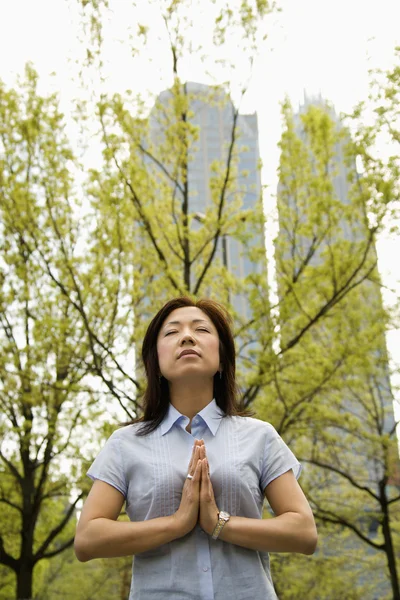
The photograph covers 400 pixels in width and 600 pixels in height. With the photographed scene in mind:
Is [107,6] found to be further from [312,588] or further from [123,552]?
[312,588]

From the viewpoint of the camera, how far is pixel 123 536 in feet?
5.03

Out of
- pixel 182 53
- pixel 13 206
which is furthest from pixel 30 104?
pixel 182 53

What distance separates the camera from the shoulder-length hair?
1.94 metres

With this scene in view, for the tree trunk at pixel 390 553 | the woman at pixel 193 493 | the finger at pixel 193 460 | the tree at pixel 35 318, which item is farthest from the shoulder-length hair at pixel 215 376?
the tree trunk at pixel 390 553

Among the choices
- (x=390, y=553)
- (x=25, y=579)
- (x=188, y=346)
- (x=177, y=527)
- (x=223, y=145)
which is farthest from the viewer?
(x=390, y=553)

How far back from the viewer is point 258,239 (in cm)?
758

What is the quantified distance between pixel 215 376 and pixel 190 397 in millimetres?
192

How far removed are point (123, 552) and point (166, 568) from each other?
12cm

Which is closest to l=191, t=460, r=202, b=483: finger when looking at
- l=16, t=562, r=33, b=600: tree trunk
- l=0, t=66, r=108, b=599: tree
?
l=0, t=66, r=108, b=599: tree

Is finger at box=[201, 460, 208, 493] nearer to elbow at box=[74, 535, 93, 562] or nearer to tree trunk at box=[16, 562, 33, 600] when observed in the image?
elbow at box=[74, 535, 93, 562]

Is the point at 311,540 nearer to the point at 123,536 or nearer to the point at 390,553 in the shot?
the point at 123,536

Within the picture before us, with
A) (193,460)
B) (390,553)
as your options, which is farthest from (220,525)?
(390,553)

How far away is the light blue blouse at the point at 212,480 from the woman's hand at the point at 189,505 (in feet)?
0.27

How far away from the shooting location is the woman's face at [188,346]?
6.06 feet
